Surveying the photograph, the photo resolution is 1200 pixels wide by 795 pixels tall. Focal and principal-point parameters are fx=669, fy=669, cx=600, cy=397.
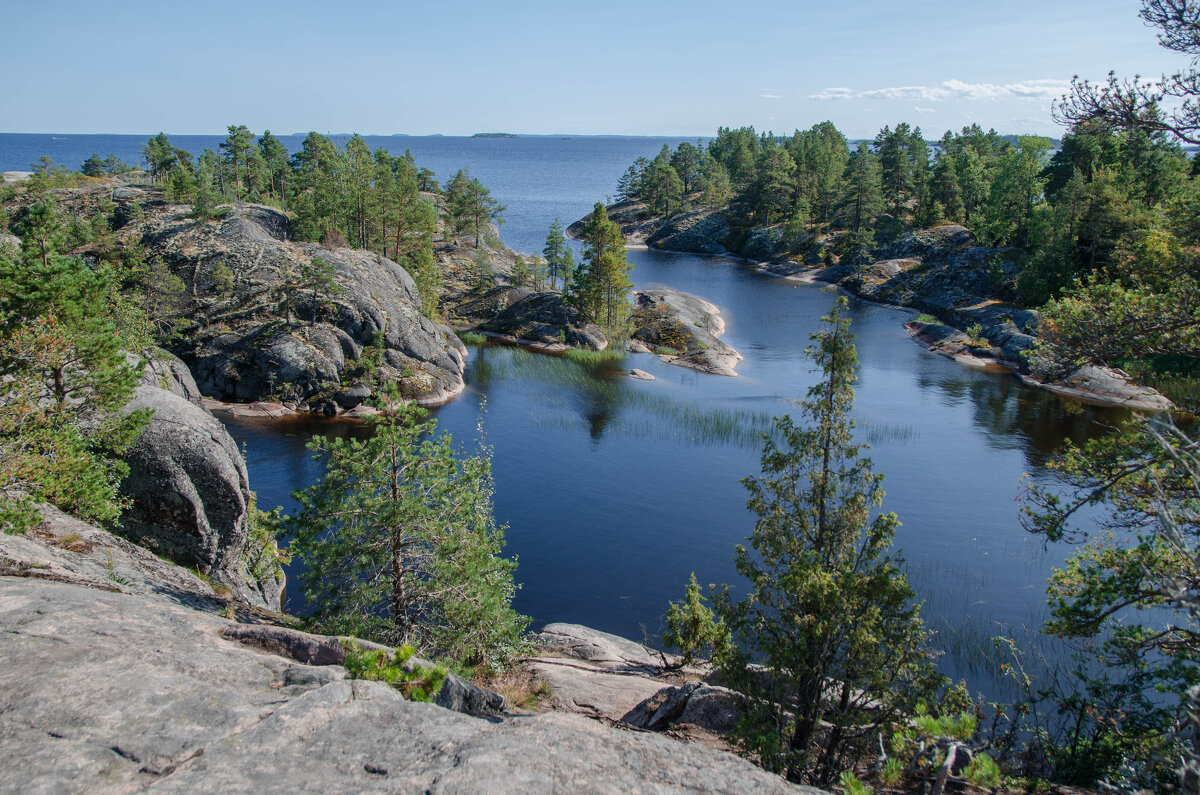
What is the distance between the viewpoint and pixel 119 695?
8359mm

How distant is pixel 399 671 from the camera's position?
34.3 feet

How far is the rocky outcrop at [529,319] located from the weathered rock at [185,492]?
51.3 meters

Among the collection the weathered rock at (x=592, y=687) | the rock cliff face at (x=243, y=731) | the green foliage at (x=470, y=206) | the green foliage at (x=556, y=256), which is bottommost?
the weathered rock at (x=592, y=687)

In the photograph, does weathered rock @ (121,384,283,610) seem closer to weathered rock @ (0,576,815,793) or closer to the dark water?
weathered rock @ (0,576,815,793)

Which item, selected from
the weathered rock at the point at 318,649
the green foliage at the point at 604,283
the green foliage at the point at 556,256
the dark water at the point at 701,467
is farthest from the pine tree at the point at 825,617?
the green foliage at the point at 556,256

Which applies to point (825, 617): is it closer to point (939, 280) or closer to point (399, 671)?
point (399, 671)

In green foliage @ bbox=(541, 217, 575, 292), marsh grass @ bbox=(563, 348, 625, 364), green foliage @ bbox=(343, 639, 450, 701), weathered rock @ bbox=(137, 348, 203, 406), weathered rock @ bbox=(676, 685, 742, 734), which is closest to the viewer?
green foliage @ bbox=(343, 639, 450, 701)

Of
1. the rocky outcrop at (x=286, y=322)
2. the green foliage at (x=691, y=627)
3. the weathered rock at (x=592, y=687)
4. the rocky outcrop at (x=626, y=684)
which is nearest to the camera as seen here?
the rocky outcrop at (x=626, y=684)

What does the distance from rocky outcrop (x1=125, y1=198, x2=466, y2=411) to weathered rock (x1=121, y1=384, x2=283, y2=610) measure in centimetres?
2971

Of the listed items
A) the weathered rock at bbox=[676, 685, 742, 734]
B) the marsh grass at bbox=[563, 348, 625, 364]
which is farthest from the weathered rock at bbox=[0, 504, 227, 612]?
the marsh grass at bbox=[563, 348, 625, 364]

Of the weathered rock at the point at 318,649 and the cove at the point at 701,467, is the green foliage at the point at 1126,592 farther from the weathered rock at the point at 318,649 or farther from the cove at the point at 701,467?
the weathered rock at the point at 318,649

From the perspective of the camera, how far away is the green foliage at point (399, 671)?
10.2 metres

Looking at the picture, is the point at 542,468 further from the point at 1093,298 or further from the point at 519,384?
the point at 1093,298

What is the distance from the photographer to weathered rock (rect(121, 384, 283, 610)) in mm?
20984
